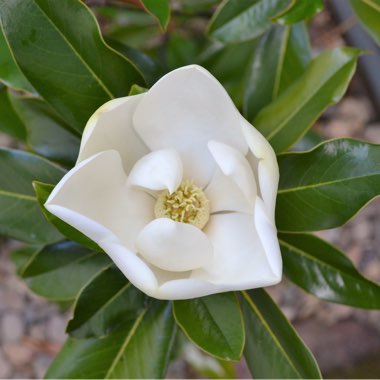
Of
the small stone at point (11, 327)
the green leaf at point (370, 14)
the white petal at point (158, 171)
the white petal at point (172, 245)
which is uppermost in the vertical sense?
the green leaf at point (370, 14)

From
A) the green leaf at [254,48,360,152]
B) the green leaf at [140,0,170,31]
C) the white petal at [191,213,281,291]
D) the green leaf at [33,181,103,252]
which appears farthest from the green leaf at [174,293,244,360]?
the green leaf at [140,0,170,31]

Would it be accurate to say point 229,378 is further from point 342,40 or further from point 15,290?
point 342,40

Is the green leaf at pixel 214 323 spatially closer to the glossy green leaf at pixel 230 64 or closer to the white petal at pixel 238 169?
the white petal at pixel 238 169

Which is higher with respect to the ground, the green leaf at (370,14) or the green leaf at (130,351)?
the green leaf at (370,14)

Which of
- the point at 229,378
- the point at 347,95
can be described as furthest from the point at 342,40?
the point at 229,378

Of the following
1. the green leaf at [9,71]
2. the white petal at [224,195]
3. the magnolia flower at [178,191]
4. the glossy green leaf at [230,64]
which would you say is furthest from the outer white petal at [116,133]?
the glossy green leaf at [230,64]

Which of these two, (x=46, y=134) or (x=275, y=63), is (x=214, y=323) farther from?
(x=275, y=63)
